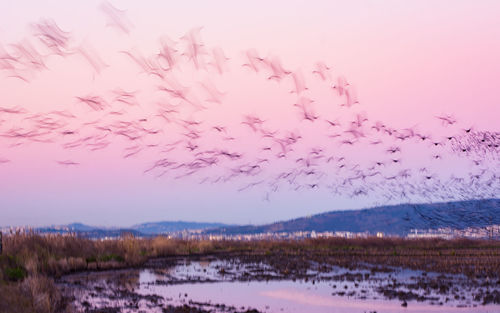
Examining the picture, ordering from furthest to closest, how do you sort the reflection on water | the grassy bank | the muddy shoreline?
the muddy shoreline → the reflection on water → the grassy bank

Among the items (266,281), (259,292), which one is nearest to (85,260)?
(266,281)

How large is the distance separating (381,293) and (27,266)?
18.7m

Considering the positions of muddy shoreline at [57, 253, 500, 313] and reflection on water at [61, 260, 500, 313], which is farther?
muddy shoreline at [57, 253, 500, 313]

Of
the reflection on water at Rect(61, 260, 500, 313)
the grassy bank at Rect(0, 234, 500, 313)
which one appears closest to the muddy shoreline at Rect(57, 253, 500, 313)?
the reflection on water at Rect(61, 260, 500, 313)

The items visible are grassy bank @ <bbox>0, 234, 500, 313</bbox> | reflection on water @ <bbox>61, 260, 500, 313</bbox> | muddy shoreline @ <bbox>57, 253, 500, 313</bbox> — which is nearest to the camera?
grassy bank @ <bbox>0, 234, 500, 313</bbox>

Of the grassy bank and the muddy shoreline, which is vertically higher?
the grassy bank

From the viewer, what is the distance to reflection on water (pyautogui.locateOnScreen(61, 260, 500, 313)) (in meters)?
25.9

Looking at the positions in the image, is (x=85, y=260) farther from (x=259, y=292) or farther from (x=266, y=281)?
(x=259, y=292)

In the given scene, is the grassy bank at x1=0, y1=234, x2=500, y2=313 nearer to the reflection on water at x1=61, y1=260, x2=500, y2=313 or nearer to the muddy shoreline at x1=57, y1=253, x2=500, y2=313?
the muddy shoreline at x1=57, y1=253, x2=500, y2=313

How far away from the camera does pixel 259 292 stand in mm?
31406

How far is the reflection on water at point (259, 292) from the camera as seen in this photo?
2594 cm

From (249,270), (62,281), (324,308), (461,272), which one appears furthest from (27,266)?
(461,272)

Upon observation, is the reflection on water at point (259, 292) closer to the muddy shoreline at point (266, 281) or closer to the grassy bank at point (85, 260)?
the muddy shoreline at point (266, 281)

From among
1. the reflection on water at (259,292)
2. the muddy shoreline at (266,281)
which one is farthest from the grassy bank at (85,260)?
the reflection on water at (259,292)
